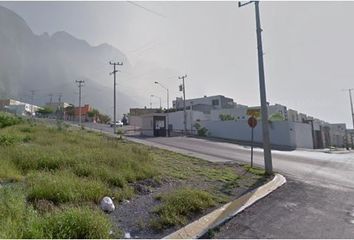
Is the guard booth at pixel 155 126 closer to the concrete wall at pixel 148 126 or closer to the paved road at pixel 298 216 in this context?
the concrete wall at pixel 148 126

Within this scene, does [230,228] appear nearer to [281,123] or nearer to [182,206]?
[182,206]

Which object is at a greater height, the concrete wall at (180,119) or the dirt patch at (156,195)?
the concrete wall at (180,119)

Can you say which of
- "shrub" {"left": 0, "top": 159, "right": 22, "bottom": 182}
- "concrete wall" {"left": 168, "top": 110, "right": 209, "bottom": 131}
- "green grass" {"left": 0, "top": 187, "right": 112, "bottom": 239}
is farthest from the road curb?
"concrete wall" {"left": 168, "top": 110, "right": 209, "bottom": 131}

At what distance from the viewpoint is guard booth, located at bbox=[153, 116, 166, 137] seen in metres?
42.7

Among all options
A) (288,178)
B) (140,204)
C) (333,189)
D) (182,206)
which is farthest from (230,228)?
(288,178)

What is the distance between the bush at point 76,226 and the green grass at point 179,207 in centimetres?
114

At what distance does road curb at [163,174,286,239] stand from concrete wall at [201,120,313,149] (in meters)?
30.4

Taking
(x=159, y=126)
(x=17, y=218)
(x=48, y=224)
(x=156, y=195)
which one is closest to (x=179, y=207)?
(x=156, y=195)

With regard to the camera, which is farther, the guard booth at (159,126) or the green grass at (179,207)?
the guard booth at (159,126)

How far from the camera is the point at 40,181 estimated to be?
22.0 feet

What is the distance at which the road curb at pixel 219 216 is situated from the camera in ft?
17.9

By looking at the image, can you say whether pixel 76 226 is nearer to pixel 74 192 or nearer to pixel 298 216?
pixel 74 192

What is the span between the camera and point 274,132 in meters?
40.0

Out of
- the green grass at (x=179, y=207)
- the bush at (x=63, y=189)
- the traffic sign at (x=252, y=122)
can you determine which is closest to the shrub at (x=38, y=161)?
the bush at (x=63, y=189)
